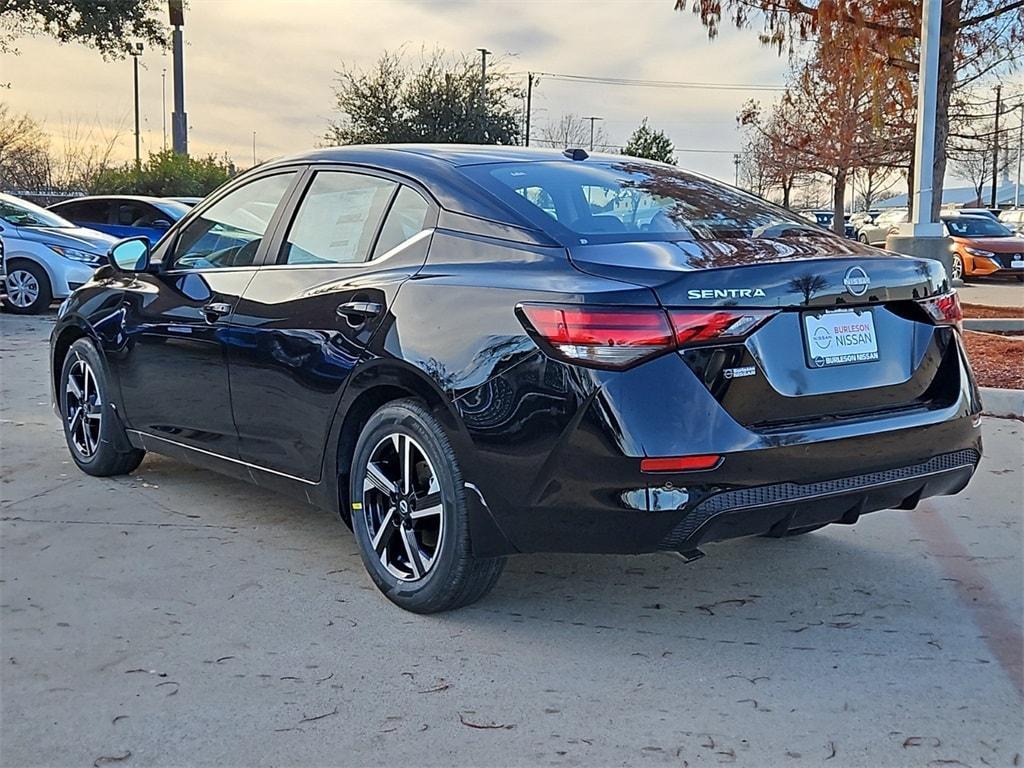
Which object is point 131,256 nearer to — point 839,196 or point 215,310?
point 215,310

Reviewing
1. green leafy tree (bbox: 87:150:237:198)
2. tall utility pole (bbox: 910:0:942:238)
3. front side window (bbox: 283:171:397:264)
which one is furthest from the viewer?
green leafy tree (bbox: 87:150:237:198)

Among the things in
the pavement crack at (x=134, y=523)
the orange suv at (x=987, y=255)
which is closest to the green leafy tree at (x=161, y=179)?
the orange suv at (x=987, y=255)

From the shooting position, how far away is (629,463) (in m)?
3.08

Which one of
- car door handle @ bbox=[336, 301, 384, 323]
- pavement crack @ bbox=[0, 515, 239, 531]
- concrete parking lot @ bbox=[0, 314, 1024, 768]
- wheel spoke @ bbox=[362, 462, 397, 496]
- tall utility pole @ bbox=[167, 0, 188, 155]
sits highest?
tall utility pole @ bbox=[167, 0, 188, 155]

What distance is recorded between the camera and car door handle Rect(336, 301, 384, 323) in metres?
3.72

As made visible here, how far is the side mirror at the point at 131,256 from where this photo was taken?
508cm

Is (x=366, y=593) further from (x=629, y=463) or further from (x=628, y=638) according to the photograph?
Result: (x=629, y=463)

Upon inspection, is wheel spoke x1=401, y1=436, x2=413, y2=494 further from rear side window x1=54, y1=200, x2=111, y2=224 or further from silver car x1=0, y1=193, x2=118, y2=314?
rear side window x1=54, y1=200, x2=111, y2=224

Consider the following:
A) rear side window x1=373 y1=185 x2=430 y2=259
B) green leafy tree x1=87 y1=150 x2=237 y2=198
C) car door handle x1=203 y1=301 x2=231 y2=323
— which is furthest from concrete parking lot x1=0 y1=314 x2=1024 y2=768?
green leafy tree x1=87 y1=150 x2=237 y2=198

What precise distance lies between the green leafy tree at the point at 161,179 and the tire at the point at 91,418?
2057 centimetres

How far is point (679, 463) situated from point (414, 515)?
102cm

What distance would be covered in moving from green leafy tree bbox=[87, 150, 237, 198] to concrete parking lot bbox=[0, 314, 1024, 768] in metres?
21.7

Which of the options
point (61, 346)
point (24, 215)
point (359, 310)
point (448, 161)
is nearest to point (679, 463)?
point (359, 310)

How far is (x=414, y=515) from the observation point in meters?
3.66
